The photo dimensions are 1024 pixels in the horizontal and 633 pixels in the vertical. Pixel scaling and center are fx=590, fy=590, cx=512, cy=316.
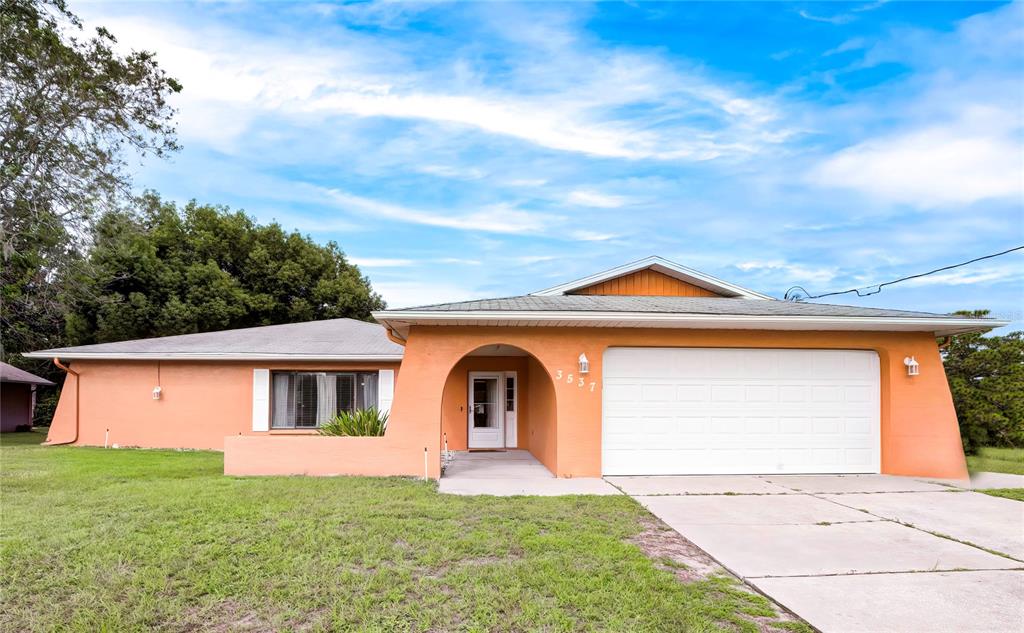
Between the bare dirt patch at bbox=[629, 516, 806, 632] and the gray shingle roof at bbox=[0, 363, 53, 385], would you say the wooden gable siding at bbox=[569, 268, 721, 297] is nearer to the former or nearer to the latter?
the bare dirt patch at bbox=[629, 516, 806, 632]

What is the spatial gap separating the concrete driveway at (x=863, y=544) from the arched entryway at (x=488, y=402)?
5.20 metres

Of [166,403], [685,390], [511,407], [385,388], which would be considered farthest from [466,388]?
[166,403]

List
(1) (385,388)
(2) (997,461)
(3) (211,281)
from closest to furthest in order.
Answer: (2) (997,461) < (1) (385,388) < (3) (211,281)

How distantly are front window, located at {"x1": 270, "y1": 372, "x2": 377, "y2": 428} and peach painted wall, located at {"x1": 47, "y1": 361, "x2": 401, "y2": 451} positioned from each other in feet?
0.85

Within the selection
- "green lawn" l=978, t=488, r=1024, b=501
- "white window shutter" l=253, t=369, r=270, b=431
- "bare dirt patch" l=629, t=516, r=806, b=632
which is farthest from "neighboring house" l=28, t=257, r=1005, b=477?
"white window shutter" l=253, t=369, r=270, b=431

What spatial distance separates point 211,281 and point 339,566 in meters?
23.2

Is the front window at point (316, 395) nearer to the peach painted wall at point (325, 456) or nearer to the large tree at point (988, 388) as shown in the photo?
the peach painted wall at point (325, 456)

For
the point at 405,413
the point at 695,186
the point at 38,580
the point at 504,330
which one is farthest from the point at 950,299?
the point at 38,580

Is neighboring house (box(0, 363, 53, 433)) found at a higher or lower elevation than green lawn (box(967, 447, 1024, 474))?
higher

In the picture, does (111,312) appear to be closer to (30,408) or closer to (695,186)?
(30,408)

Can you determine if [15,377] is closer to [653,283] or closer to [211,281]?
[211,281]

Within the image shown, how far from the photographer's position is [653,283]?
14.8 meters

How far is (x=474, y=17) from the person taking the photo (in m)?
10.7

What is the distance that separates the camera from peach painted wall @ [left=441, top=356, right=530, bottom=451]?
570 inches
